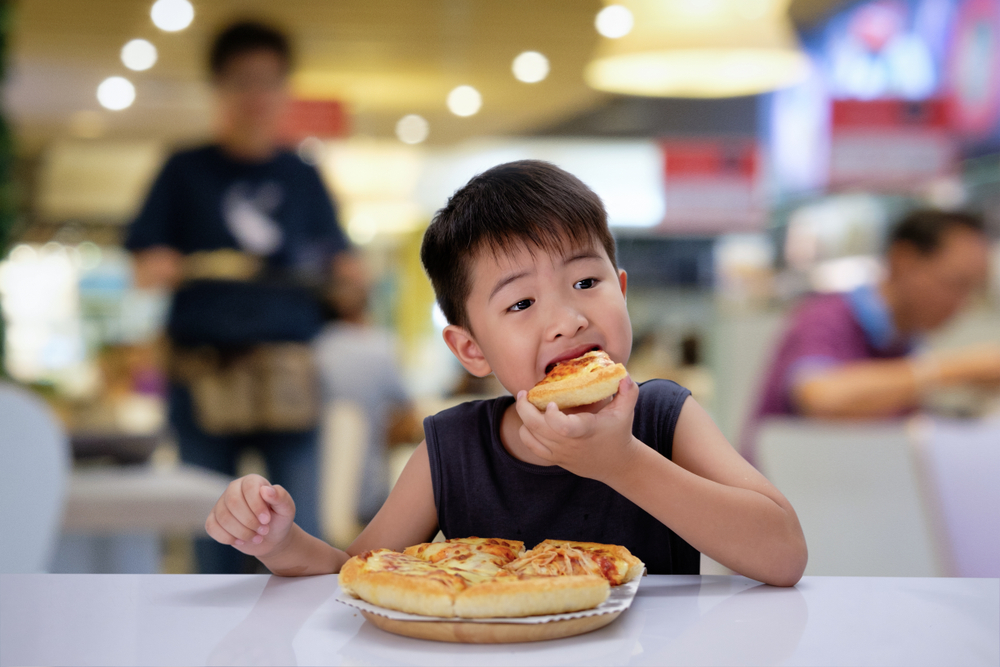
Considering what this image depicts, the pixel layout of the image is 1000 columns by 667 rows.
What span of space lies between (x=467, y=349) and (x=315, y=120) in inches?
160

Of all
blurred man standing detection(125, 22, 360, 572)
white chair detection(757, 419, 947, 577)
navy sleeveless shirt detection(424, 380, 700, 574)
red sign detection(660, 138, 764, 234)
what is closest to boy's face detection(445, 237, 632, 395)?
navy sleeveless shirt detection(424, 380, 700, 574)

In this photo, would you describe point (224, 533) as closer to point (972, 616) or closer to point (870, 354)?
point (972, 616)

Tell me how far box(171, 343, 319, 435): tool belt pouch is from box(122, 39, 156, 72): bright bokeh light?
285 cm

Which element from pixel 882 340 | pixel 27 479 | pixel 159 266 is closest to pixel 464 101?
pixel 159 266

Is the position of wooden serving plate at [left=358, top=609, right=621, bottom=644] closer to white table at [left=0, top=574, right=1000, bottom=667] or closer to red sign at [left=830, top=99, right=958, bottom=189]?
white table at [left=0, top=574, right=1000, bottom=667]

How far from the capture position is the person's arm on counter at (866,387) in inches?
102

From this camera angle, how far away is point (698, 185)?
543 cm

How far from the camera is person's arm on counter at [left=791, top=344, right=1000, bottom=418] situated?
258 cm

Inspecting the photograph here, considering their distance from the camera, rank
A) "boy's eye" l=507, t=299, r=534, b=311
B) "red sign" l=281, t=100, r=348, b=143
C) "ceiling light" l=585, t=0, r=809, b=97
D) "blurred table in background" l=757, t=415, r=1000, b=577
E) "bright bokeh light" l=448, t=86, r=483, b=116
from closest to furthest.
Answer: "boy's eye" l=507, t=299, r=534, b=311, "blurred table in background" l=757, t=415, r=1000, b=577, "ceiling light" l=585, t=0, r=809, b=97, "red sign" l=281, t=100, r=348, b=143, "bright bokeh light" l=448, t=86, r=483, b=116

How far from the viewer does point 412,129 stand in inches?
201

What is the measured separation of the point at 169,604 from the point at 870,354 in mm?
2425

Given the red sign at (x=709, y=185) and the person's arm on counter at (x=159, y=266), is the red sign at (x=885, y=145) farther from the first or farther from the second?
the person's arm on counter at (x=159, y=266)

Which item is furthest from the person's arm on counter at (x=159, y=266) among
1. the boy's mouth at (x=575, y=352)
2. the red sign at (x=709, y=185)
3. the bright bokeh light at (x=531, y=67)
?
the red sign at (x=709, y=185)

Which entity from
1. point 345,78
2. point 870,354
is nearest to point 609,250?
point 870,354
